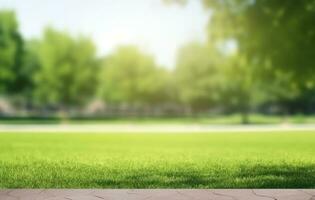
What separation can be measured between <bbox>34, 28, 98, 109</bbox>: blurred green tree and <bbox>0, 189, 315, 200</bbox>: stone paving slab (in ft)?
157

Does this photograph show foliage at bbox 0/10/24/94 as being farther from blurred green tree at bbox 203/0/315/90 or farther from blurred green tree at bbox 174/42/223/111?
blurred green tree at bbox 203/0/315/90

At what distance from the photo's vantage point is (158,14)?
1158 cm

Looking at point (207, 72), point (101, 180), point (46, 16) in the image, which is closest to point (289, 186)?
point (101, 180)

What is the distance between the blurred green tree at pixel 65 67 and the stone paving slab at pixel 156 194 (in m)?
47.9

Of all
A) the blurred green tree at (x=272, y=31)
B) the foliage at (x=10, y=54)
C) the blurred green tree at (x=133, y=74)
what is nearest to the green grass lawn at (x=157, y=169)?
the blurred green tree at (x=272, y=31)

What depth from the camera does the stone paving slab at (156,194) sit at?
6547 millimetres

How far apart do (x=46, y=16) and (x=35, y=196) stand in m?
51.8

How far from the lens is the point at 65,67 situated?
54125mm

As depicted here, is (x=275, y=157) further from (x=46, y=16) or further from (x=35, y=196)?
(x=46, y=16)

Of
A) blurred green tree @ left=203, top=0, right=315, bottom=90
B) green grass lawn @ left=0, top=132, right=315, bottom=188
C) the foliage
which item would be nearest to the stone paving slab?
green grass lawn @ left=0, top=132, right=315, bottom=188

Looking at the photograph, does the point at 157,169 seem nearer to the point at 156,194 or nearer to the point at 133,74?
the point at 156,194

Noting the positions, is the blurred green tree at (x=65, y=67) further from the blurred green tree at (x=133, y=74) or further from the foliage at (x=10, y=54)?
the foliage at (x=10, y=54)

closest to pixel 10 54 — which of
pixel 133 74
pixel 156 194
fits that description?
pixel 133 74

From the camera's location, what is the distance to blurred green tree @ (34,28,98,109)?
54031 mm
